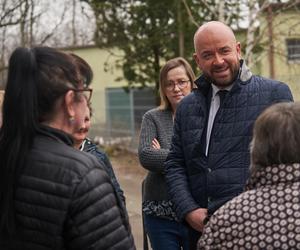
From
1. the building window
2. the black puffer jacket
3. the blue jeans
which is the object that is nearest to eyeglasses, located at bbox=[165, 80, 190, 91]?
the blue jeans

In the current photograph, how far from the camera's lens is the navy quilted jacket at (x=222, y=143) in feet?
9.75

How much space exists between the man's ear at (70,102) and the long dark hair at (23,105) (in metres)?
0.02

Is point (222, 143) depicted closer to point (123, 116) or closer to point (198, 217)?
point (198, 217)

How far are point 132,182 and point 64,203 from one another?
34.9 feet

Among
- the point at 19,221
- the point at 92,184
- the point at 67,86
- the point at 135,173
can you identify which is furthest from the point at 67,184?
the point at 135,173

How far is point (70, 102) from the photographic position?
210cm

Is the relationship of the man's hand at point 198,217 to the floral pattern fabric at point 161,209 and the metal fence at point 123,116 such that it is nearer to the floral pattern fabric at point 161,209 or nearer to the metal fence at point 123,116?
the floral pattern fabric at point 161,209

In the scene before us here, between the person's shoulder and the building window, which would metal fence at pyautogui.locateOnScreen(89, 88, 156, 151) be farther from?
the person's shoulder

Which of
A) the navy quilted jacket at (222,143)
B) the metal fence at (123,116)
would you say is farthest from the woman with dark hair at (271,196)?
the metal fence at (123,116)

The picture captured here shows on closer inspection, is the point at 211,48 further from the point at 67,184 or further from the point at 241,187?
the point at 67,184

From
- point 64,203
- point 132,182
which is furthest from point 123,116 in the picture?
point 64,203

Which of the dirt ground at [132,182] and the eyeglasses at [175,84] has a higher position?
the eyeglasses at [175,84]

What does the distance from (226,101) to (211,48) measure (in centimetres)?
31

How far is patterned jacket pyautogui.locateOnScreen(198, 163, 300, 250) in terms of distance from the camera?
80.4 inches
